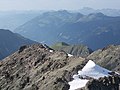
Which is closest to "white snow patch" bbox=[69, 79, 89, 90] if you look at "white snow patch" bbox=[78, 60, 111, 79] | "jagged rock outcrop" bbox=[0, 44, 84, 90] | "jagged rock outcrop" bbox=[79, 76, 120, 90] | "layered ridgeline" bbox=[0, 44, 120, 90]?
"layered ridgeline" bbox=[0, 44, 120, 90]

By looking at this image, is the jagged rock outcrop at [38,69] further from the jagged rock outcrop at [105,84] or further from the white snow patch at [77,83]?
the jagged rock outcrop at [105,84]

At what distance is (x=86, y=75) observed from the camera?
5089 inches

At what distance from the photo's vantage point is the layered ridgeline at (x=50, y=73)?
124125mm

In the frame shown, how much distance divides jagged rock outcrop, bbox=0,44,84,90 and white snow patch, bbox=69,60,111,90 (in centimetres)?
311

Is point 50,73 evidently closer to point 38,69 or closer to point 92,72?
point 38,69

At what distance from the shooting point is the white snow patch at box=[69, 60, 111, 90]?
123m

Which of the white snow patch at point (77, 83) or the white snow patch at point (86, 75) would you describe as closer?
the white snow patch at point (77, 83)

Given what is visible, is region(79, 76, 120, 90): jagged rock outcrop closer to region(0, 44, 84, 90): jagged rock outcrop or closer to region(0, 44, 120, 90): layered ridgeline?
region(0, 44, 120, 90): layered ridgeline

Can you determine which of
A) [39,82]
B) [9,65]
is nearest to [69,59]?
[39,82]

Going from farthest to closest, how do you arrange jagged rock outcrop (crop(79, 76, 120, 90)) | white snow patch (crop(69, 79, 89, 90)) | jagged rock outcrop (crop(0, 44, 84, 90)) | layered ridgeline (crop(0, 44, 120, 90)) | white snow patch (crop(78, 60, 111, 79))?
jagged rock outcrop (crop(0, 44, 84, 90)) → white snow patch (crop(78, 60, 111, 79)) → layered ridgeline (crop(0, 44, 120, 90)) → white snow patch (crop(69, 79, 89, 90)) → jagged rock outcrop (crop(79, 76, 120, 90))

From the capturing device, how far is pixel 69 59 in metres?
158

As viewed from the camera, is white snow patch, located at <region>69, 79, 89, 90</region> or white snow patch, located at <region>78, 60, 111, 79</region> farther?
white snow patch, located at <region>78, 60, 111, 79</region>

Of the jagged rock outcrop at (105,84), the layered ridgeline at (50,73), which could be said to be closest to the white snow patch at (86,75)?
the layered ridgeline at (50,73)

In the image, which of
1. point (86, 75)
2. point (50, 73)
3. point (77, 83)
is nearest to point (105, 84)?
point (77, 83)
